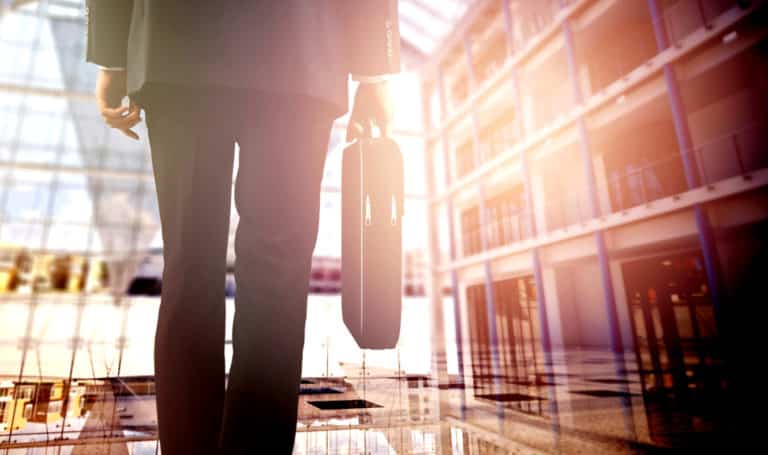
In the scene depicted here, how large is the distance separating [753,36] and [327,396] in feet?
14.8

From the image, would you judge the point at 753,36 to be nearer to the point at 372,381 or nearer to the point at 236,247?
the point at 372,381

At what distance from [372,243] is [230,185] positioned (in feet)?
0.61

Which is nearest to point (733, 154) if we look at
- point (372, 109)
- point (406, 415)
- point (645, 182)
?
point (645, 182)

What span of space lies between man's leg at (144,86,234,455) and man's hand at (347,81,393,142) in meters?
0.20

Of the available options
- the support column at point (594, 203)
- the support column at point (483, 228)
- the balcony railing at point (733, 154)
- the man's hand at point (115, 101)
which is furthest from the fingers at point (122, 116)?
the support column at point (483, 228)

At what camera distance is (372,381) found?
1.73 m

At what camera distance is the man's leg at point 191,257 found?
1.41 ft

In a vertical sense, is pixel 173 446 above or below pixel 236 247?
below

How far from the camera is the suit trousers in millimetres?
422

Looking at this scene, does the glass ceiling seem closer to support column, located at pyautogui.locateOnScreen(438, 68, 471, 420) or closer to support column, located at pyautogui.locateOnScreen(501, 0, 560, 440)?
support column, located at pyautogui.locateOnScreen(438, 68, 471, 420)

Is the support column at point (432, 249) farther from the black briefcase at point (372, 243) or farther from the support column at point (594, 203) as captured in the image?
the black briefcase at point (372, 243)

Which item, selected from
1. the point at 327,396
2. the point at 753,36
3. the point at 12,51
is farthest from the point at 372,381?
the point at 12,51

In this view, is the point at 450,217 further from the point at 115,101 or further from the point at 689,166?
the point at 115,101

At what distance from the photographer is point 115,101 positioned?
0.58m
